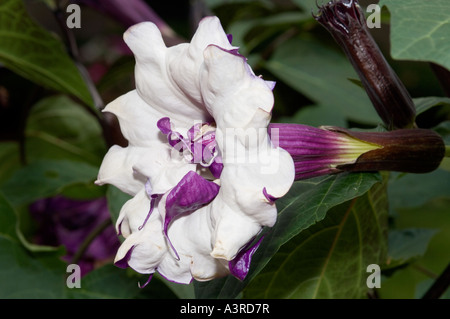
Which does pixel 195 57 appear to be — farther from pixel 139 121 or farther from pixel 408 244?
pixel 408 244

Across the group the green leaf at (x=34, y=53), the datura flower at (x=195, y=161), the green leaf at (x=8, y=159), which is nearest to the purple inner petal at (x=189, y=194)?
the datura flower at (x=195, y=161)

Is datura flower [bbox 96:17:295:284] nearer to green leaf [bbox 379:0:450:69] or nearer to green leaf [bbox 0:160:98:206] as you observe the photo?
green leaf [bbox 379:0:450:69]

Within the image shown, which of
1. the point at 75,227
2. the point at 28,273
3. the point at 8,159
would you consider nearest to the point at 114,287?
the point at 28,273

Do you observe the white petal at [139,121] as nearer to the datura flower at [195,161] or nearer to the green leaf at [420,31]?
the datura flower at [195,161]

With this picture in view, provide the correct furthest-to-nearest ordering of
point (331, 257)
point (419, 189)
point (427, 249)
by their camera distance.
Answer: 1. point (427, 249)
2. point (419, 189)
3. point (331, 257)

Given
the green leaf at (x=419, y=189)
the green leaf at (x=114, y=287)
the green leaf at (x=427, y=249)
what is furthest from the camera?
the green leaf at (x=427, y=249)
